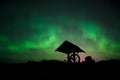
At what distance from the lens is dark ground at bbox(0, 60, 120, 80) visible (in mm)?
15922

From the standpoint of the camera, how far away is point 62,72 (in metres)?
17.0

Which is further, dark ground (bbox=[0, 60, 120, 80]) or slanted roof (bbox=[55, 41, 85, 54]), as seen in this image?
slanted roof (bbox=[55, 41, 85, 54])

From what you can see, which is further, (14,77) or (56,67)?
(56,67)

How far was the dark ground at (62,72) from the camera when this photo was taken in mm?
15922

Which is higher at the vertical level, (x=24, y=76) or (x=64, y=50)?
(x=64, y=50)

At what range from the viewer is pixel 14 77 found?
624 inches

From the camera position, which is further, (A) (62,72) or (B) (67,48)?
(B) (67,48)

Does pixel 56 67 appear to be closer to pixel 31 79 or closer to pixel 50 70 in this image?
pixel 50 70

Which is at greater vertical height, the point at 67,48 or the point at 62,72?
the point at 67,48

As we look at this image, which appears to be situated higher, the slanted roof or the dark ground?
the slanted roof

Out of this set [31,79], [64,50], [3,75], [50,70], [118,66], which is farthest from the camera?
[64,50]

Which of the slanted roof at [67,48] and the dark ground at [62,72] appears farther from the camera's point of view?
the slanted roof at [67,48]

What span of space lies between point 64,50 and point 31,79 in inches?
475

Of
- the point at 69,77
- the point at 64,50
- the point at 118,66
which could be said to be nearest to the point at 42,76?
the point at 69,77
